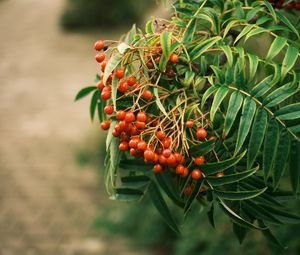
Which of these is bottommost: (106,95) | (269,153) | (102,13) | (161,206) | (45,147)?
(102,13)

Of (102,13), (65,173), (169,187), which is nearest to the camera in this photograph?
(169,187)

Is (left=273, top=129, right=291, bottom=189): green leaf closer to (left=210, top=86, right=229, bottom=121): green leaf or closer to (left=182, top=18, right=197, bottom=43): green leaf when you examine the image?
(left=210, top=86, right=229, bottom=121): green leaf

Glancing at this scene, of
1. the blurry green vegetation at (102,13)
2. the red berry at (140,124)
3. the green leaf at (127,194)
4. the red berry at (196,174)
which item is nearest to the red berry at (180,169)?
the red berry at (196,174)

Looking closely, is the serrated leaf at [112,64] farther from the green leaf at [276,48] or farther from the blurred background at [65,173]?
the blurred background at [65,173]

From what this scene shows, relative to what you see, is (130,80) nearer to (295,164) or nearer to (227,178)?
(227,178)

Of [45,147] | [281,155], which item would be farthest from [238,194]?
[45,147]

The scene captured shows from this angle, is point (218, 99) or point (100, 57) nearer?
point (218, 99)

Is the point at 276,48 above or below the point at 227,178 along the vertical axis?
above

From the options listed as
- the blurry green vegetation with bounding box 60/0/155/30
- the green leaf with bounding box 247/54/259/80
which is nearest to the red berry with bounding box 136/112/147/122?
the green leaf with bounding box 247/54/259/80

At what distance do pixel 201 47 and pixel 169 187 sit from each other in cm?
51

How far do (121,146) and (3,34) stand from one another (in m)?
10.7

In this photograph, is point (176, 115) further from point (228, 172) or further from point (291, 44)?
point (291, 44)

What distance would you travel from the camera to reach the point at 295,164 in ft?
4.55

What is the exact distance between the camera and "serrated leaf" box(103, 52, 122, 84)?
1.32 m
